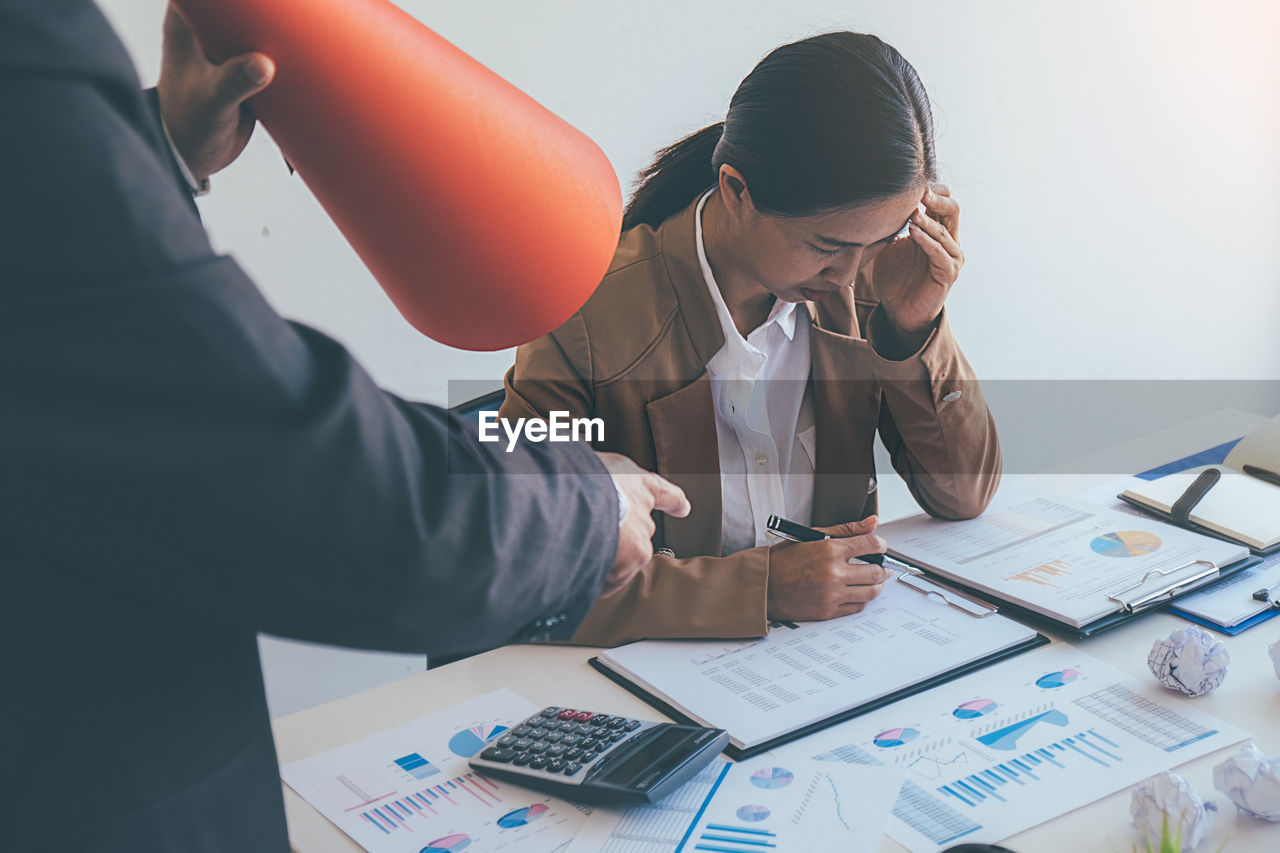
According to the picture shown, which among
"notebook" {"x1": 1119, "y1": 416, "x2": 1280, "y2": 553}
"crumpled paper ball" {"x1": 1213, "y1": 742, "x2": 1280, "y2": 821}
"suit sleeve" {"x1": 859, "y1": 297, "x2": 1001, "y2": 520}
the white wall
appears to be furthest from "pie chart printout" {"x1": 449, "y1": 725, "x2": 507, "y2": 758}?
the white wall

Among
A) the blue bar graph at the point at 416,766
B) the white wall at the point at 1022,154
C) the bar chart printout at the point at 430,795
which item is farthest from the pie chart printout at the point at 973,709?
the white wall at the point at 1022,154

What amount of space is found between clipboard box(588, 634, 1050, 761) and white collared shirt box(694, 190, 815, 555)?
426mm

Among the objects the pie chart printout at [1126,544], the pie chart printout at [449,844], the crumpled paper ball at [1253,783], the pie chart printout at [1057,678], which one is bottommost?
the pie chart printout at [449,844]

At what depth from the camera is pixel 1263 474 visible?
1.40 meters

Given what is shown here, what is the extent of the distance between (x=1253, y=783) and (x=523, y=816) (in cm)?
54

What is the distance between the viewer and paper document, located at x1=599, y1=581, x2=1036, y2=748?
0.90 m

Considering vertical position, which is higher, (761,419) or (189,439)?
(189,439)

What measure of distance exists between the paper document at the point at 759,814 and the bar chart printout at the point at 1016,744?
20mm

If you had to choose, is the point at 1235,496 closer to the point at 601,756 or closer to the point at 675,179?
the point at 675,179

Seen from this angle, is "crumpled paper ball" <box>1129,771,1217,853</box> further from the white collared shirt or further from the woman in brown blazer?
the white collared shirt

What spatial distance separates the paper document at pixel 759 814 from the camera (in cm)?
74

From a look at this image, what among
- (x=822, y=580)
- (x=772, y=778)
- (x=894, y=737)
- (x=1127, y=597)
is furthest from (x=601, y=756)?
(x=1127, y=597)

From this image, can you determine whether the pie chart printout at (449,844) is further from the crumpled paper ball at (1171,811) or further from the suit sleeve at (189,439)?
the crumpled paper ball at (1171,811)

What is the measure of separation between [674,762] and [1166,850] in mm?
344
